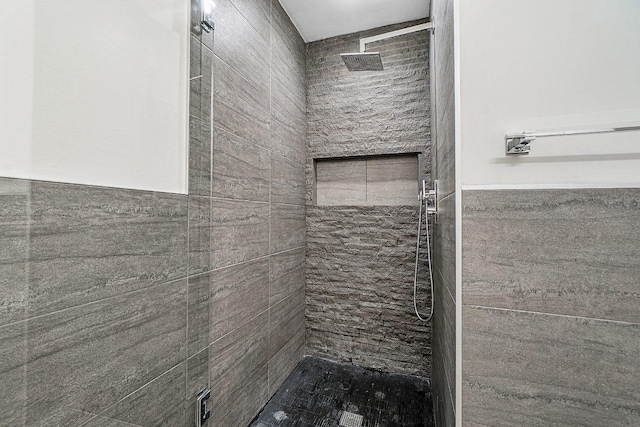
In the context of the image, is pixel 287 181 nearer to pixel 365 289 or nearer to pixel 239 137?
pixel 239 137

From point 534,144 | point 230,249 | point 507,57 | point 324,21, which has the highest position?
point 324,21

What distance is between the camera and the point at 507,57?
2.50 feet

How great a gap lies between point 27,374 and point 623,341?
1470 mm

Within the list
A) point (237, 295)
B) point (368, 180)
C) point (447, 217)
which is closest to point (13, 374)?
point (237, 295)

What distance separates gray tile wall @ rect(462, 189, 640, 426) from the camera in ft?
2.26

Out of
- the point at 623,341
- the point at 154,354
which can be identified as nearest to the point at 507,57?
the point at 623,341

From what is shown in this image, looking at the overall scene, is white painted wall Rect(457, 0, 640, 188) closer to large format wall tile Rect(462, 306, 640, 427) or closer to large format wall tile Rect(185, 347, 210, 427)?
large format wall tile Rect(462, 306, 640, 427)

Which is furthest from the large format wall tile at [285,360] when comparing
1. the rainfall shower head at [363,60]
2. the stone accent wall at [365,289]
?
the rainfall shower head at [363,60]

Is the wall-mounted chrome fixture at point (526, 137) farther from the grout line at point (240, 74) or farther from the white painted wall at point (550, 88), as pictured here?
the grout line at point (240, 74)

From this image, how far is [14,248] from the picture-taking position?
602 millimetres

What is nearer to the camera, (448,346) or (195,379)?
(448,346)

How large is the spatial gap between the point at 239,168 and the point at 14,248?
95cm

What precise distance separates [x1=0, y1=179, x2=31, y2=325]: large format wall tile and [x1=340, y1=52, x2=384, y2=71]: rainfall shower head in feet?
5.32

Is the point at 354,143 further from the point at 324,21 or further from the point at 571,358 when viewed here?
the point at 571,358
